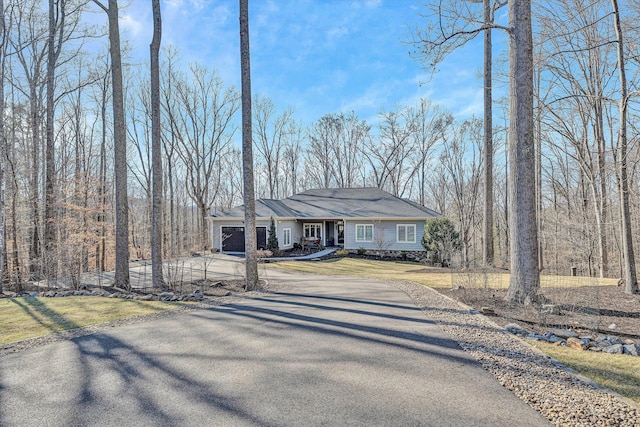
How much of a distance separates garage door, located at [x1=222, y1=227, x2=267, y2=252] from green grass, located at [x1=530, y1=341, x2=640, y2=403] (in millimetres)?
18400

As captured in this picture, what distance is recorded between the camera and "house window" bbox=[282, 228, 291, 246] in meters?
21.6

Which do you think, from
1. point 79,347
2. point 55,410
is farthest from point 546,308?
point 79,347

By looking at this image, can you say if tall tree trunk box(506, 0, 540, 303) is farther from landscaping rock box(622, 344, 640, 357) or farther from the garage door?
the garage door

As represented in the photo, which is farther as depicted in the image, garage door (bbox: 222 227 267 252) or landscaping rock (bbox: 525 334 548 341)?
garage door (bbox: 222 227 267 252)

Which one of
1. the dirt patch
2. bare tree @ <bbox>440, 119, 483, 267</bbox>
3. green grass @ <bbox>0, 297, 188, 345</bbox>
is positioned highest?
bare tree @ <bbox>440, 119, 483, 267</bbox>

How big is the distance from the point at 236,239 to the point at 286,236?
130 inches

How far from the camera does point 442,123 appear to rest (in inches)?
1158

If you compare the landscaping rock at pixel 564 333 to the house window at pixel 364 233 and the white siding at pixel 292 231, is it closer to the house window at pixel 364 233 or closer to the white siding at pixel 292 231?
the house window at pixel 364 233

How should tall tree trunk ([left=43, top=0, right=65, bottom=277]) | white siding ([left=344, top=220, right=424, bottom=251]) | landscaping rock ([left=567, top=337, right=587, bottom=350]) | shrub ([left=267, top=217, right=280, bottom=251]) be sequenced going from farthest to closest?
shrub ([left=267, top=217, right=280, bottom=251])
white siding ([left=344, top=220, right=424, bottom=251])
tall tree trunk ([left=43, top=0, right=65, bottom=277])
landscaping rock ([left=567, top=337, right=587, bottom=350])

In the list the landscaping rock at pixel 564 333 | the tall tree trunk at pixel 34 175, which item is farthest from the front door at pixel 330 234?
the landscaping rock at pixel 564 333

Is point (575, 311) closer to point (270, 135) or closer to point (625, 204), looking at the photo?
point (625, 204)

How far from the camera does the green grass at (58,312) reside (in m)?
5.33

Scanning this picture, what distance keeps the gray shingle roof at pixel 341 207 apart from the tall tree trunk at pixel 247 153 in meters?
12.0

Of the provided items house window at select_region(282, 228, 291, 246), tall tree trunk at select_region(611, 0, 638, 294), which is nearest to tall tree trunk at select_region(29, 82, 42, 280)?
house window at select_region(282, 228, 291, 246)
